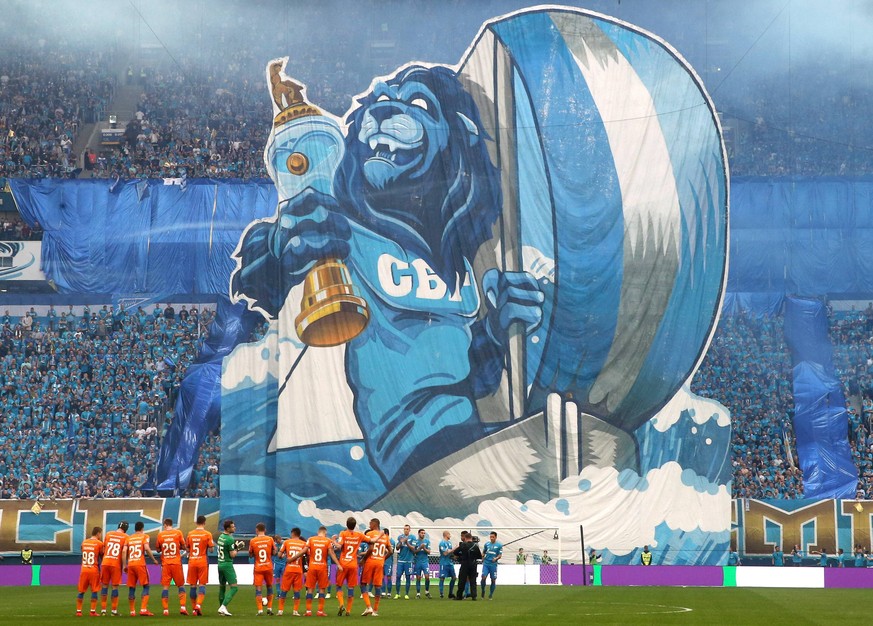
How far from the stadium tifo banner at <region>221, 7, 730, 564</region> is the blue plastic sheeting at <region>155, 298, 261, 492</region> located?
138 cm

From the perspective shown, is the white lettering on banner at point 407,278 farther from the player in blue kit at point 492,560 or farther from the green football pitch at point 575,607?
the player in blue kit at point 492,560

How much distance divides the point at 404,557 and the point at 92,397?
61.8 feet

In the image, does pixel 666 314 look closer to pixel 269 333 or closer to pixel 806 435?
pixel 806 435

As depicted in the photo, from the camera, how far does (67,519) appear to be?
4116cm

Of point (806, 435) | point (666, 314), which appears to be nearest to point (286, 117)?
point (666, 314)

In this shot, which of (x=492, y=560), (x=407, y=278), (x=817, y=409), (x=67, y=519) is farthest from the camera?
(x=817, y=409)

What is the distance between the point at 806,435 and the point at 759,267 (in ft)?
20.3

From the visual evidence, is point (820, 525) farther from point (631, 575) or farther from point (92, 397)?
point (92, 397)

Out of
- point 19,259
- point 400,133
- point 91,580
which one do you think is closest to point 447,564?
point 91,580

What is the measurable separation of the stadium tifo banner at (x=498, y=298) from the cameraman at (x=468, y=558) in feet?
41.1

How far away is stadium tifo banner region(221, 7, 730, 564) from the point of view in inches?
1677

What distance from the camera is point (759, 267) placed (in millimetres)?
45031

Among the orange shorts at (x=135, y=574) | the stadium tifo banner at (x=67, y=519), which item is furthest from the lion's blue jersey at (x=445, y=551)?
the stadium tifo banner at (x=67, y=519)

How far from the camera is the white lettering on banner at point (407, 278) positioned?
144 ft
